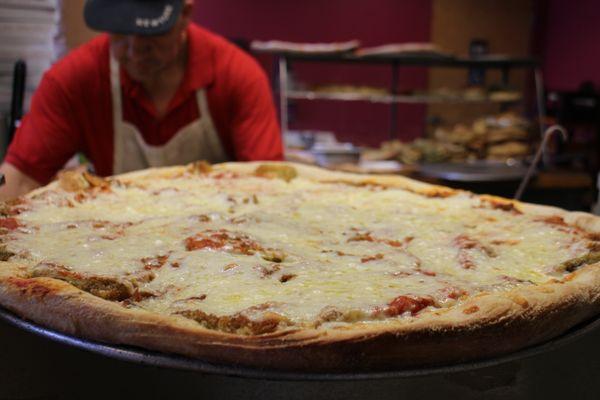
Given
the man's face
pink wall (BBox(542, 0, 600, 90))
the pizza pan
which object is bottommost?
pink wall (BBox(542, 0, 600, 90))

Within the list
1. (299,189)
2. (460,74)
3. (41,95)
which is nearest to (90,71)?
(41,95)

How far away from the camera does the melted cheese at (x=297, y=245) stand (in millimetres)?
1341

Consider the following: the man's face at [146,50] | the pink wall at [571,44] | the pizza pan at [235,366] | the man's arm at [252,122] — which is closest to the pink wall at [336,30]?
the pink wall at [571,44]

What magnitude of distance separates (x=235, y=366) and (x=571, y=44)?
400 inches

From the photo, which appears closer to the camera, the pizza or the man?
the pizza

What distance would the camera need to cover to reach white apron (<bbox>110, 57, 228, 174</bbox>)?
309 centimetres

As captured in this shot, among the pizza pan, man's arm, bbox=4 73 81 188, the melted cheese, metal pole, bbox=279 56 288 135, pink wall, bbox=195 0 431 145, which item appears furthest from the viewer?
pink wall, bbox=195 0 431 145

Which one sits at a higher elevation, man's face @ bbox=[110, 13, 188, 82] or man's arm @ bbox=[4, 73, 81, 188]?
man's face @ bbox=[110, 13, 188, 82]

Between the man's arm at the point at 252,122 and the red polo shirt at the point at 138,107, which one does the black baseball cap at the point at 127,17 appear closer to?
the red polo shirt at the point at 138,107

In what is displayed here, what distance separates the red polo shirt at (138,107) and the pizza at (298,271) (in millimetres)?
739

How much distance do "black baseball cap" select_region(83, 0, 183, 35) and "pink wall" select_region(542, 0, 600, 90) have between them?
330 inches

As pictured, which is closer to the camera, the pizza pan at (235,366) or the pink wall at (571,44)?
the pizza pan at (235,366)

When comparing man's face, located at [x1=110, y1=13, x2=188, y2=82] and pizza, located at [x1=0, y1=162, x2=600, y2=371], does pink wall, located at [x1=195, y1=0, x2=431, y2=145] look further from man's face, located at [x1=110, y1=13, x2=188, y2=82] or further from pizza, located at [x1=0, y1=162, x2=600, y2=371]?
→ pizza, located at [x1=0, y1=162, x2=600, y2=371]

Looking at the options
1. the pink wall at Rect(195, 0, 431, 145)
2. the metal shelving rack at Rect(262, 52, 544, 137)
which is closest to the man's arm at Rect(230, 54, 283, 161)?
the metal shelving rack at Rect(262, 52, 544, 137)
